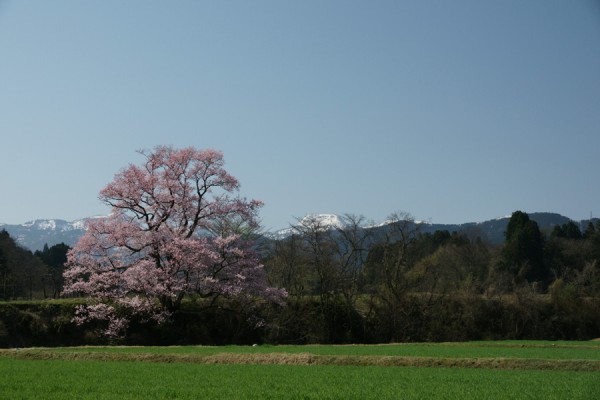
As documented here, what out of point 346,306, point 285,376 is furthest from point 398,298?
point 285,376

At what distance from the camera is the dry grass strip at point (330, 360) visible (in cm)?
2492

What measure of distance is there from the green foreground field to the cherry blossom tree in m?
8.45

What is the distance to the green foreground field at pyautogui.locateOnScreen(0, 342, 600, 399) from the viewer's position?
52.7 ft

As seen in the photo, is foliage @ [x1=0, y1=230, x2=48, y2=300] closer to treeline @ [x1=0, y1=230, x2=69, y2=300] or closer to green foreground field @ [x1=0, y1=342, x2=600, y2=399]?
treeline @ [x1=0, y1=230, x2=69, y2=300]

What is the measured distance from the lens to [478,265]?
77.3 metres

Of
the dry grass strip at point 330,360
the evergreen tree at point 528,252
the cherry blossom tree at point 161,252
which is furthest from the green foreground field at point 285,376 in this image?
the evergreen tree at point 528,252

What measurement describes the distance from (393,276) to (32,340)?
27.6 metres

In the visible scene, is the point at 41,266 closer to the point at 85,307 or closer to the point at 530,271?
the point at 85,307

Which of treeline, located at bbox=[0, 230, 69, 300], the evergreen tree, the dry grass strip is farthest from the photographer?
the evergreen tree

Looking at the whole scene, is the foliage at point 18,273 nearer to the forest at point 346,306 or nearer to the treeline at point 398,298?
the forest at point 346,306

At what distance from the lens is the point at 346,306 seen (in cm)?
4781

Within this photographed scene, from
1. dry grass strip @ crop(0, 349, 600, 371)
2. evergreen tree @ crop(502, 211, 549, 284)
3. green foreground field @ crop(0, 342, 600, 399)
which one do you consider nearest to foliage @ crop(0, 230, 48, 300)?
dry grass strip @ crop(0, 349, 600, 371)

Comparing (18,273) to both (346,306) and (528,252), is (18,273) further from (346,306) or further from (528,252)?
(528,252)

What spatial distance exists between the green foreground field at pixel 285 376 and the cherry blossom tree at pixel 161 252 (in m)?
8.45
